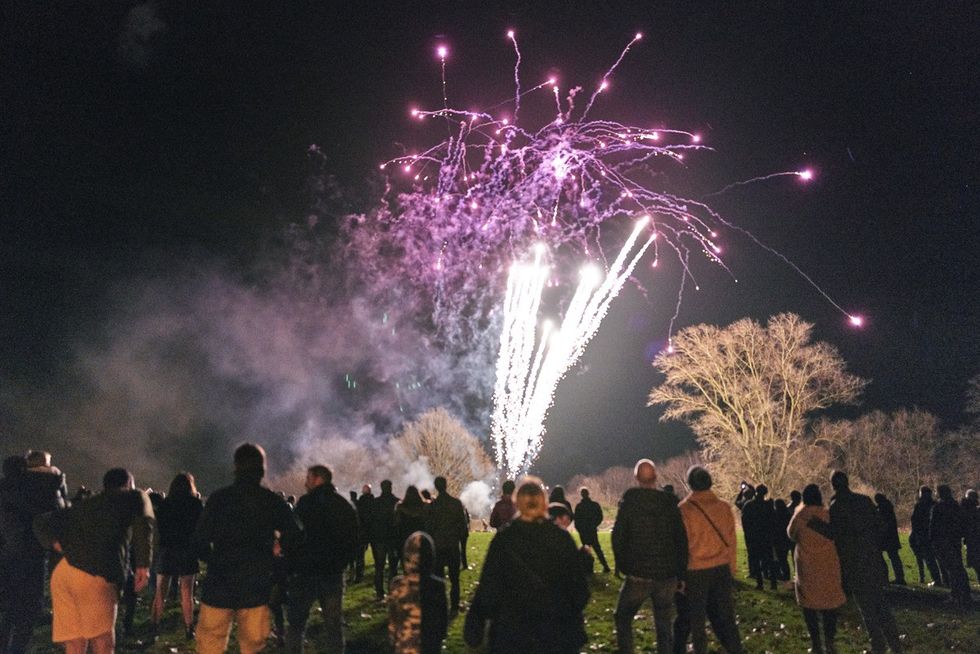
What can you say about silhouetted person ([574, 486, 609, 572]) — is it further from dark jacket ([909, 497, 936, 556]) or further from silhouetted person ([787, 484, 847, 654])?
silhouetted person ([787, 484, 847, 654])

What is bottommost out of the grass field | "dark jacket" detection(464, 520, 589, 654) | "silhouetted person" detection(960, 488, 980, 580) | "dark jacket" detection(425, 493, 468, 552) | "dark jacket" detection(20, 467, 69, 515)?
the grass field

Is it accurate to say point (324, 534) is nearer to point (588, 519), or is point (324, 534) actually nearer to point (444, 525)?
point (444, 525)

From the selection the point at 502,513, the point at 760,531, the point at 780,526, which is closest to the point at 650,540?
the point at 502,513

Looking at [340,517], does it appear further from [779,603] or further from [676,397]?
[676,397]

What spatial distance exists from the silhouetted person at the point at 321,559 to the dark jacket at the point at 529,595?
110 inches

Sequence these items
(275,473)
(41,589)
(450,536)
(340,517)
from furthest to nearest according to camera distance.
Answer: (275,473) → (450,536) → (41,589) → (340,517)

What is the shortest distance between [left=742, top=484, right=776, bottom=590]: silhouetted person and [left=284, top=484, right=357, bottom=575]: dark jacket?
8.80 m

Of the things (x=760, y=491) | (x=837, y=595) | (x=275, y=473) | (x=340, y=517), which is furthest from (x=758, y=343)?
(x=275, y=473)

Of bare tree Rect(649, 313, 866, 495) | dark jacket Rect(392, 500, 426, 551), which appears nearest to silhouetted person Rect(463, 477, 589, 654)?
dark jacket Rect(392, 500, 426, 551)

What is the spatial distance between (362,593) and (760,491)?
7.68m

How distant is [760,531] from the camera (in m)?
13.6

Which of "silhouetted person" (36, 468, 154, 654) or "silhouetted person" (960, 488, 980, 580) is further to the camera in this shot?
"silhouetted person" (960, 488, 980, 580)

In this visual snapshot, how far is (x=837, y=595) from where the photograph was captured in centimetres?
852

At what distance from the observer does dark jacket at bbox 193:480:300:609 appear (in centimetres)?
642
